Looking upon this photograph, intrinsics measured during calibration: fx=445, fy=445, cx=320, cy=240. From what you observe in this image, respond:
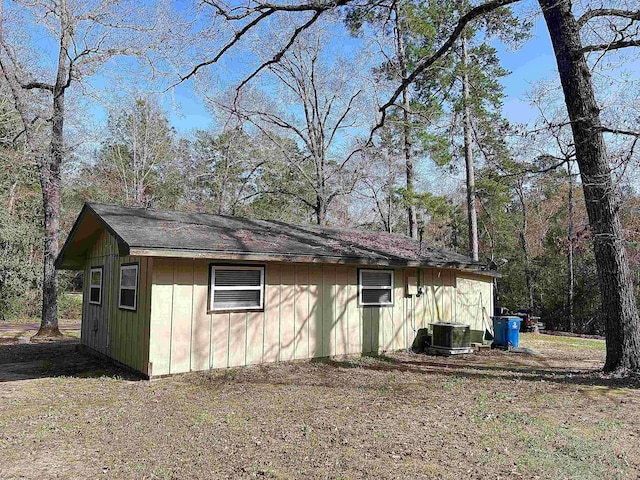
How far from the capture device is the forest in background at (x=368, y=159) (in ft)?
36.5

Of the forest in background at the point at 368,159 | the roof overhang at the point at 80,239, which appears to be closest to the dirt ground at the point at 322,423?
the roof overhang at the point at 80,239

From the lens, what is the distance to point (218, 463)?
4012mm

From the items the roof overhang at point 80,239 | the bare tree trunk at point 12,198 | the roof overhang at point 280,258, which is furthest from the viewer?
the bare tree trunk at point 12,198

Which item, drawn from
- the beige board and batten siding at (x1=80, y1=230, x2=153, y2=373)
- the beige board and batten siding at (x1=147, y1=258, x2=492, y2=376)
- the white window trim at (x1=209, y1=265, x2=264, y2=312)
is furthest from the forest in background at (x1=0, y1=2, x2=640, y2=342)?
the beige board and batten siding at (x1=80, y1=230, x2=153, y2=373)

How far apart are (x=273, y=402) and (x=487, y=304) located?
327 inches

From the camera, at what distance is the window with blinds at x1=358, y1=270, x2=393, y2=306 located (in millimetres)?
9977

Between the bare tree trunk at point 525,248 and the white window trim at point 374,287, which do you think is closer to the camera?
the white window trim at point 374,287

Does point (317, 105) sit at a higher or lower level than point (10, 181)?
higher

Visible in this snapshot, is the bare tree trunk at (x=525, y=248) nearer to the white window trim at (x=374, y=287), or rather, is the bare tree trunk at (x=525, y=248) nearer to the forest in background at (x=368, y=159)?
the forest in background at (x=368, y=159)

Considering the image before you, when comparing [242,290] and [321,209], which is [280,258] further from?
[321,209]

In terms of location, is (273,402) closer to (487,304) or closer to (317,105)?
(487,304)

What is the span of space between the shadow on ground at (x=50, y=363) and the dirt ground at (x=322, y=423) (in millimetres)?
92

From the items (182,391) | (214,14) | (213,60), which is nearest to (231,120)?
(213,60)

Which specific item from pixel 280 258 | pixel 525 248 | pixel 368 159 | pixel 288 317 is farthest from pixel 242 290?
pixel 525 248
